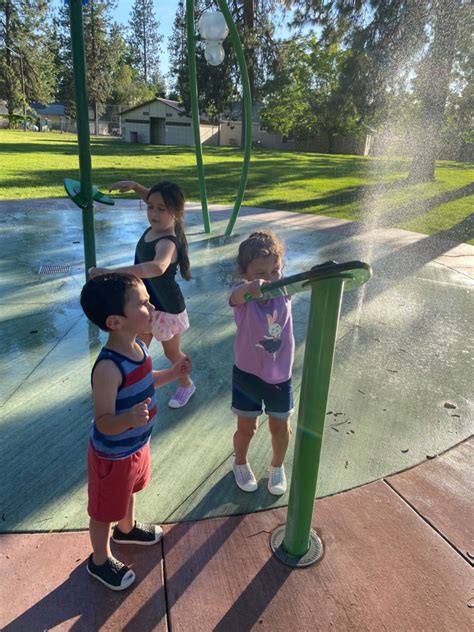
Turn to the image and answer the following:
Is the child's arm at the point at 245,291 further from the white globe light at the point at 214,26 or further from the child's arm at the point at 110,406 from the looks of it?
the white globe light at the point at 214,26

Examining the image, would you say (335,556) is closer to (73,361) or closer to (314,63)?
(73,361)

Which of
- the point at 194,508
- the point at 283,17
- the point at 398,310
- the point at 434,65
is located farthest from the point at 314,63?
the point at 194,508

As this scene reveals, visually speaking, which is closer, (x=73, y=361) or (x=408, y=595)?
(x=408, y=595)

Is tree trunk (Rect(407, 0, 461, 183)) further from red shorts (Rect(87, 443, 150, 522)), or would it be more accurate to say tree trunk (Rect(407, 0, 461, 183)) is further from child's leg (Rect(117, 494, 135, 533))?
red shorts (Rect(87, 443, 150, 522))

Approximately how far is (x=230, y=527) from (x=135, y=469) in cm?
58

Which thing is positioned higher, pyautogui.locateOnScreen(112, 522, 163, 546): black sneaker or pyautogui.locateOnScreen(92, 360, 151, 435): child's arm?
pyautogui.locateOnScreen(92, 360, 151, 435): child's arm

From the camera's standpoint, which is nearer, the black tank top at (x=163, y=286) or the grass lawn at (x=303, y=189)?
the black tank top at (x=163, y=286)

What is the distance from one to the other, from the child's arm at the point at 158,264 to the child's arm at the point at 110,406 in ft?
2.35

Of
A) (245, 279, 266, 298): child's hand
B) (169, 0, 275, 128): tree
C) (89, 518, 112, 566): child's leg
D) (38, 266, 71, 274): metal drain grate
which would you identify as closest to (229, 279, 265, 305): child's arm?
(245, 279, 266, 298): child's hand

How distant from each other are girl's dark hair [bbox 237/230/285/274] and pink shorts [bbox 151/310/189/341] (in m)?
0.89

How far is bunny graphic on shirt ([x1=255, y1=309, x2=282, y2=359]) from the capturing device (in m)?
2.01

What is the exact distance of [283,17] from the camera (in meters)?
23.4

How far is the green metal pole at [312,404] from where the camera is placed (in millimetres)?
1540

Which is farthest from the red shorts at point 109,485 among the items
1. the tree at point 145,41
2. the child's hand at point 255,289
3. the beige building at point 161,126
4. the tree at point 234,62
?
the tree at point 145,41
